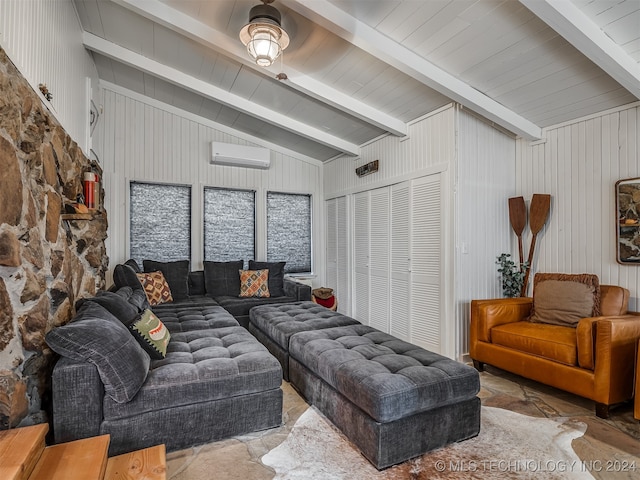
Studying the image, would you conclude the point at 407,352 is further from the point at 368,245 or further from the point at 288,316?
the point at 368,245

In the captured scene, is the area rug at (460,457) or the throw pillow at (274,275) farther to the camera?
the throw pillow at (274,275)

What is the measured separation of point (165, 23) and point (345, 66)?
1486 mm

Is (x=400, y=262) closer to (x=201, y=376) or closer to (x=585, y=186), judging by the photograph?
(x=585, y=186)

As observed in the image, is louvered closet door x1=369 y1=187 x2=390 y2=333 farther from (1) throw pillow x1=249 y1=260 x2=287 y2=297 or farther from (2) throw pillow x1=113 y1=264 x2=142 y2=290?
(2) throw pillow x1=113 y1=264 x2=142 y2=290

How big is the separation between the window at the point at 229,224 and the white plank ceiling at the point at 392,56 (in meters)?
1.38

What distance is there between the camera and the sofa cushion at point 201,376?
1831mm

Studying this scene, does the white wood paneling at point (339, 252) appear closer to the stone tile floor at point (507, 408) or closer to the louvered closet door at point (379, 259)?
the louvered closet door at point (379, 259)

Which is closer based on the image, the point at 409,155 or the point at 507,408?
the point at 507,408

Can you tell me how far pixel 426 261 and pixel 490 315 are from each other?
32.8 inches

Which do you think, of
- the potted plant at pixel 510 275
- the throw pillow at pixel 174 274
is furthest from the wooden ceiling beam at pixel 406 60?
the throw pillow at pixel 174 274

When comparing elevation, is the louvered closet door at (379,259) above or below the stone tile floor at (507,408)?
above

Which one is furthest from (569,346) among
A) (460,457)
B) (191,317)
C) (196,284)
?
(196,284)

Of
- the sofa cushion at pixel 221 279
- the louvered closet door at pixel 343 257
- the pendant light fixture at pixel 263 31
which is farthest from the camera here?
the louvered closet door at pixel 343 257

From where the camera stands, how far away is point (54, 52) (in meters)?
2.28
